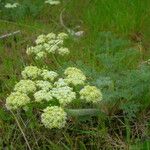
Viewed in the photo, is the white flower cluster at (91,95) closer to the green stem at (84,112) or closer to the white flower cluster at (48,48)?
the green stem at (84,112)

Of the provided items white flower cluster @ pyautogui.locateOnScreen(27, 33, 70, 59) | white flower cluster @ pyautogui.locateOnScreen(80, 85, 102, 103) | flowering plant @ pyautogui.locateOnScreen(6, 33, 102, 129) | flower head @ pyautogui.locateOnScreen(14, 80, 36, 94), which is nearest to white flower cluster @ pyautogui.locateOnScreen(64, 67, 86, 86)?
flowering plant @ pyautogui.locateOnScreen(6, 33, 102, 129)

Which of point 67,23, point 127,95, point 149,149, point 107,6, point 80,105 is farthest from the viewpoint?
point 67,23

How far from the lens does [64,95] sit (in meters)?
2.71

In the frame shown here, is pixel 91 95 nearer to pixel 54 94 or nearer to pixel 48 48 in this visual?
pixel 54 94

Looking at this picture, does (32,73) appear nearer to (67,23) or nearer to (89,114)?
(89,114)

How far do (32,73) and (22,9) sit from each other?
2276 millimetres

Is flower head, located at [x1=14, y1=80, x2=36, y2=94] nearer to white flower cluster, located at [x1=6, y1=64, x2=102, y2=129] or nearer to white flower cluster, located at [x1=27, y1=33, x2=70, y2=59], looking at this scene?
white flower cluster, located at [x1=6, y1=64, x2=102, y2=129]

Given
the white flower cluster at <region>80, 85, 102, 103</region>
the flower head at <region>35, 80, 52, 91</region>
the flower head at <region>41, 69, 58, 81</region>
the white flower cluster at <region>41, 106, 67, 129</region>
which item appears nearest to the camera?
the white flower cluster at <region>41, 106, 67, 129</region>

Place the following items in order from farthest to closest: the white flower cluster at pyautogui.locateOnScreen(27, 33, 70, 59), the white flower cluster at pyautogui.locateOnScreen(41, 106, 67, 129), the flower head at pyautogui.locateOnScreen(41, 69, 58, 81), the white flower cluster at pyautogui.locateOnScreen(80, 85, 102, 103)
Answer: the white flower cluster at pyautogui.locateOnScreen(27, 33, 70, 59) → the flower head at pyautogui.locateOnScreen(41, 69, 58, 81) → the white flower cluster at pyautogui.locateOnScreen(80, 85, 102, 103) → the white flower cluster at pyautogui.locateOnScreen(41, 106, 67, 129)

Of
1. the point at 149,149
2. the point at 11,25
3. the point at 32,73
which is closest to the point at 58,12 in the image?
the point at 11,25

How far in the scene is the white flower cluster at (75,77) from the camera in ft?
Result: 9.24

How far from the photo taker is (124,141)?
2.87m

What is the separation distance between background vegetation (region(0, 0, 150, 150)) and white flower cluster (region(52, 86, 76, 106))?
21 cm

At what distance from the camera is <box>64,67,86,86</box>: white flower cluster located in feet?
9.24
